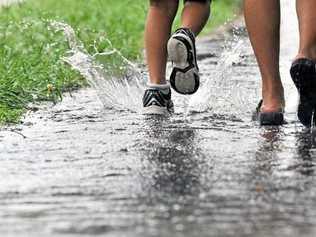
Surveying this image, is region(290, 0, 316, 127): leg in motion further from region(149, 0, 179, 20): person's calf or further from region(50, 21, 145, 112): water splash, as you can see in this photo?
region(50, 21, 145, 112): water splash

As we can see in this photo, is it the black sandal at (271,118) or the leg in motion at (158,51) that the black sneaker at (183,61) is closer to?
the leg in motion at (158,51)

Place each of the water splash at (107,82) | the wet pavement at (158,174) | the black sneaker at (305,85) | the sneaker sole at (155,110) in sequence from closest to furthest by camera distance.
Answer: the wet pavement at (158,174) < the black sneaker at (305,85) < the sneaker sole at (155,110) < the water splash at (107,82)

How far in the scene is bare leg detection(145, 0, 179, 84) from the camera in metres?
6.24

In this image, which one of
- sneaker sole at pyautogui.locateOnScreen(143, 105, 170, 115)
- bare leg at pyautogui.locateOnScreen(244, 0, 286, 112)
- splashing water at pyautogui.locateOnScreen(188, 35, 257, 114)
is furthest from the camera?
splashing water at pyautogui.locateOnScreen(188, 35, 257, 114)

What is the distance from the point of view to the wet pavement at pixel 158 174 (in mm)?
3561

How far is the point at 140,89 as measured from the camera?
7117 millimetres

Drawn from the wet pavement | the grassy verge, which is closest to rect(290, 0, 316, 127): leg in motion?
the wet pavement

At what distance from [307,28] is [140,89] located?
180cm

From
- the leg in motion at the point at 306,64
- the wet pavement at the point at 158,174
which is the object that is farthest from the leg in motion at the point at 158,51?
the leg in motion at the point at 306,64

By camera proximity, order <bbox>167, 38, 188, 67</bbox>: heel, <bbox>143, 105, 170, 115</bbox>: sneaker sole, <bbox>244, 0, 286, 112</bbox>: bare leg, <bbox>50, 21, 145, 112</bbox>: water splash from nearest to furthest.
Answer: <bbox>244, 0, 286, 112</bbox>: bare leg → <bbox>167, 38, 188, 67</bbox>: heel → <bbox>143, 105, 170, 115</bbox>: sneaker sole → <bbox>50, 21, 145, 112</bbox>: water splash

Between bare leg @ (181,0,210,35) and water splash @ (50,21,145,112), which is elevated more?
bare leg @ (181,0,210,35)

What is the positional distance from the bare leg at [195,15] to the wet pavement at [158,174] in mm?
453

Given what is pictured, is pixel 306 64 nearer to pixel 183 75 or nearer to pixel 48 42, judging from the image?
pixel 183 75

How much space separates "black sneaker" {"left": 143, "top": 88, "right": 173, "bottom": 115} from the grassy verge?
666 mm
